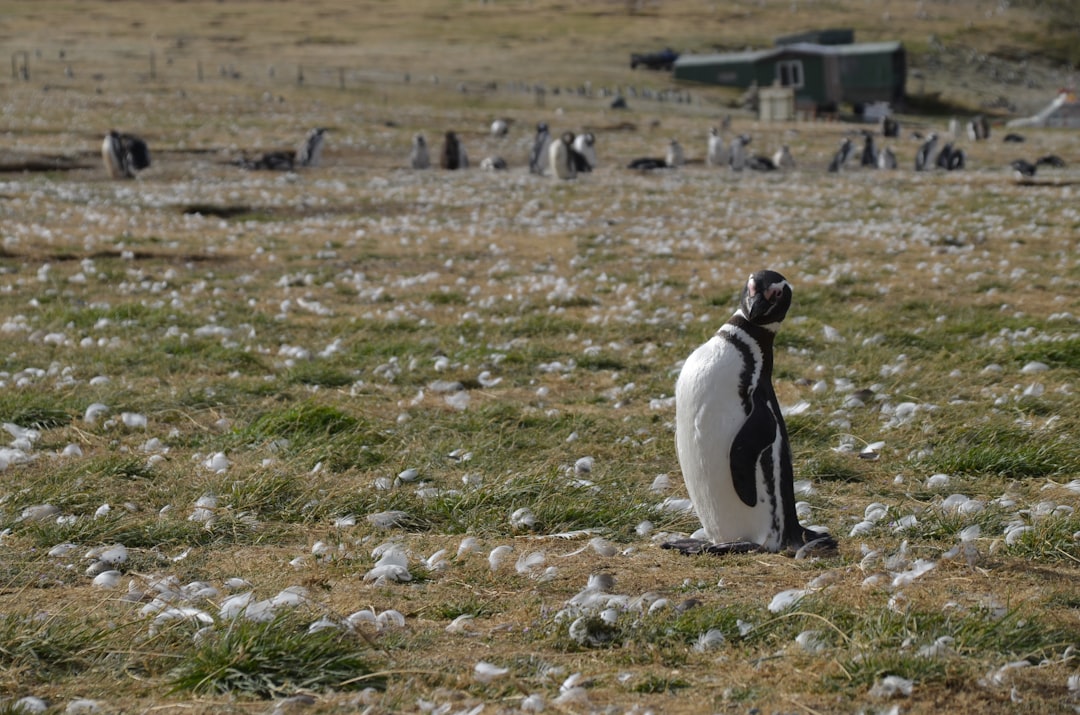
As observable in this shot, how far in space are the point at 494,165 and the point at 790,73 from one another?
45.2 m


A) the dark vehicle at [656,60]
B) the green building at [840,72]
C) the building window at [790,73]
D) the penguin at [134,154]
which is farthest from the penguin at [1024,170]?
the dark vehicle at [656,60]

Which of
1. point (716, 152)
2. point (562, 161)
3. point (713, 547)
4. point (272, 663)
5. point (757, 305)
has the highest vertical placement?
point (757, 305)

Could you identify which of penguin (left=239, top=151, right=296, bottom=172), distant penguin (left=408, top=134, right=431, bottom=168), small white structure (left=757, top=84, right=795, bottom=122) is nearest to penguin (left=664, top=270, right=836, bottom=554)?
penguin (left=239, top=151, right=296, bottom=172)

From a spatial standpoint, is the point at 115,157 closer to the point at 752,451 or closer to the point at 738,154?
the point at 738,154

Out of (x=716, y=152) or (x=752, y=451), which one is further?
(x=716, y=152)

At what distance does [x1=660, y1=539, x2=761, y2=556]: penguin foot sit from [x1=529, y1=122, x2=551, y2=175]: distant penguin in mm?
28599

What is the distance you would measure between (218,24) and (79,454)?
101 meters

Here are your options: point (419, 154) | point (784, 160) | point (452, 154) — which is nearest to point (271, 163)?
point (419, 154)

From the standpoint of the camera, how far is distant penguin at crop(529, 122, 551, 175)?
3394cm

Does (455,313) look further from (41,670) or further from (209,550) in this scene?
(41,670)

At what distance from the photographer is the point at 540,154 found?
34.3 metres

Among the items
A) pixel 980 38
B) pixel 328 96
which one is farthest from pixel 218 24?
pixel 980 38

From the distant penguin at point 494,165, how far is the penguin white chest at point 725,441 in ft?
95.1

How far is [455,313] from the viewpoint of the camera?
13.4 metres
